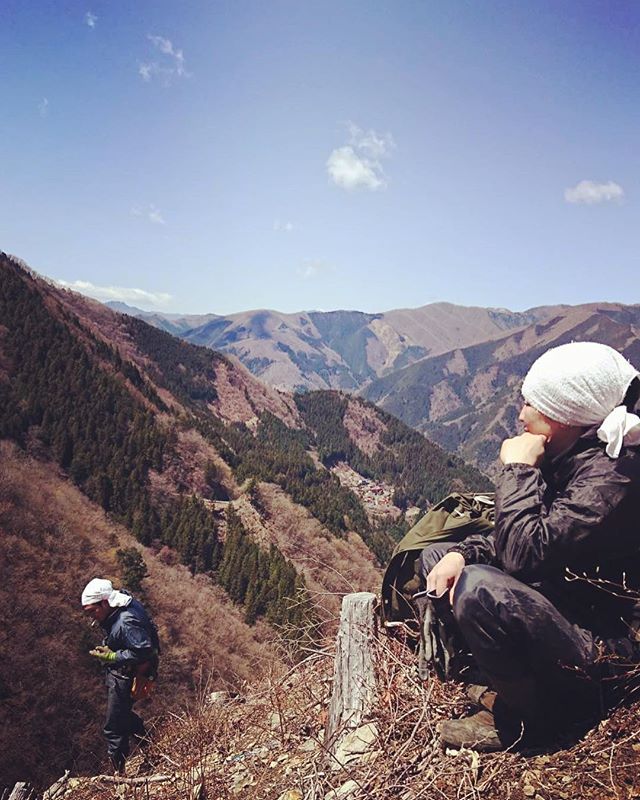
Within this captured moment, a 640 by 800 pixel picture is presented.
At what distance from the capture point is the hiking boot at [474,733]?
243 centimetres

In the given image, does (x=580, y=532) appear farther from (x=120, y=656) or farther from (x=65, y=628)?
(x=65, y=628)

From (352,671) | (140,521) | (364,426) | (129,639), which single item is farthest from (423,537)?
(364,426)

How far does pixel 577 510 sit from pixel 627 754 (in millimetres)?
1102

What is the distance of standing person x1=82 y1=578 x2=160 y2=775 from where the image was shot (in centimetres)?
558

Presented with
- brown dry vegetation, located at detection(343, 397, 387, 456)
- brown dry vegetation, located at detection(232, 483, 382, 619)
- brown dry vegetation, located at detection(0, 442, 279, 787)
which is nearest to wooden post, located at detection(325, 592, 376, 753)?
brown dry vegetation, located at detection(0, 442, 279, 787)

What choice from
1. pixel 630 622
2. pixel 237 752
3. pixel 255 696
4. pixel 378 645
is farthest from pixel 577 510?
pixel 255 696

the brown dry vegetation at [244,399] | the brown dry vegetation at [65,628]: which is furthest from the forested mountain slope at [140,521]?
the brown dry vegetation at [244,399]

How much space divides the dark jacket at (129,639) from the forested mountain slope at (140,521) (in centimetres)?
121

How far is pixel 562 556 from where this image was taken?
209cm

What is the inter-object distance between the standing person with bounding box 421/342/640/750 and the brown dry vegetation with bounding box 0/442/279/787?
961cm

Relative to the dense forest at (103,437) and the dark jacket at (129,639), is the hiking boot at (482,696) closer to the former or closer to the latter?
the dark jacket at (129,639)

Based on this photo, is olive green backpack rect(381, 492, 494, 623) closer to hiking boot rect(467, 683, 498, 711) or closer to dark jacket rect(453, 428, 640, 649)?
hiking boot rect(467, 683, 498, 711)

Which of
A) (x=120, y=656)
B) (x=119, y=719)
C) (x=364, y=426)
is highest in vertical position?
(x=120, y=656)

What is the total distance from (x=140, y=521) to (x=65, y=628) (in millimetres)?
14968
